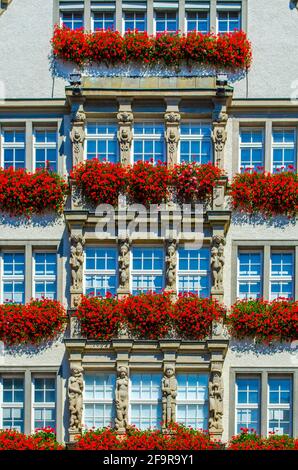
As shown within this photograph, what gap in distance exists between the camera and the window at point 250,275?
36.8m

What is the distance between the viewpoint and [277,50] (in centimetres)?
3731

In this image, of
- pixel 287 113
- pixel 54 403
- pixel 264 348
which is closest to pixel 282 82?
pixel 287 113

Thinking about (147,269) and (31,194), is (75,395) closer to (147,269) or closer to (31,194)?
(147,269)

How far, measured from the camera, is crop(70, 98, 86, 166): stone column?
121ft

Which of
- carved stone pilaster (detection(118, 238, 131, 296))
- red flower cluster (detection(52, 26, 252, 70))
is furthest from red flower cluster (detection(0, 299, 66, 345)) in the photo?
red flower cluster (detection(52, 26, 252, 70))

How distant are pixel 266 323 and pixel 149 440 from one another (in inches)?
121

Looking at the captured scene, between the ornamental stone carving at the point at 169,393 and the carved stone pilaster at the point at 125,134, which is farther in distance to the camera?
the carved stone pilaster at the point at 125,134

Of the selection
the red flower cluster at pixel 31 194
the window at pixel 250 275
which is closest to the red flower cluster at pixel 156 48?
the red flower cluster at pixel 31 194

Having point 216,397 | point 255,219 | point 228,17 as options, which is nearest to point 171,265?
point 255,219

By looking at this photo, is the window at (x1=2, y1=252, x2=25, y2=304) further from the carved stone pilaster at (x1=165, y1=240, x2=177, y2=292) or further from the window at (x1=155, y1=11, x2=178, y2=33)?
the window at (x1=155, y1=11, x2=178, y2=33)

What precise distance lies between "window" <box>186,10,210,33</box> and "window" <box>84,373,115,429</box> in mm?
6886

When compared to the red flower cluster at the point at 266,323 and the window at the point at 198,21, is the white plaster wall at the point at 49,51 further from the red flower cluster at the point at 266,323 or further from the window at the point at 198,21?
the red flower cluster at the point at 266,323

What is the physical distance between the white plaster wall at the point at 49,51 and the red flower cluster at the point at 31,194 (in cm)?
166
